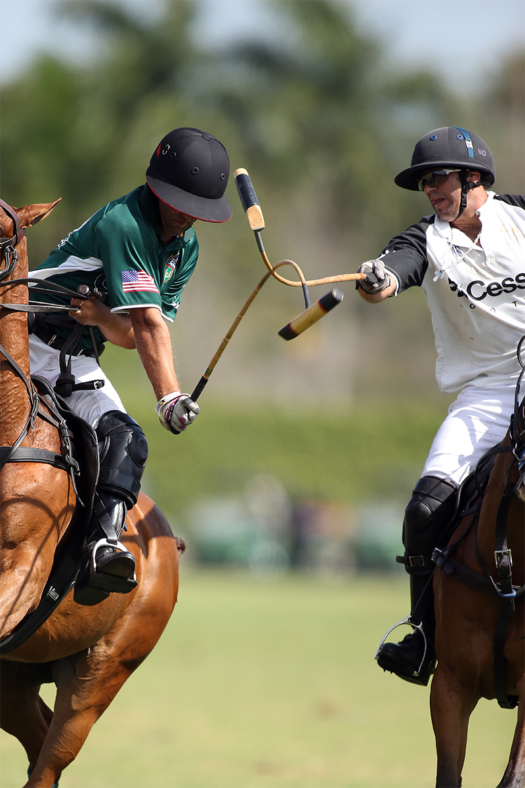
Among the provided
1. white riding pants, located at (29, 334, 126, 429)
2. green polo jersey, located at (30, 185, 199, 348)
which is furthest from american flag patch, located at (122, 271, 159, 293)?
white riding pants, located at (29, 334, 126, 429)

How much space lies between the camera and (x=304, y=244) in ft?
117

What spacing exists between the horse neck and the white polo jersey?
5.52 ft

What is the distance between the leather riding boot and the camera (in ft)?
13.7

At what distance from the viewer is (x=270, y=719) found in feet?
26.3

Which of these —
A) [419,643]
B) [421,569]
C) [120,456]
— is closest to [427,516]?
[421,569]

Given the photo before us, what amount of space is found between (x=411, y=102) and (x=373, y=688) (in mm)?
23982

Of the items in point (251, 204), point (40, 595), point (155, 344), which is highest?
point (251, 204)

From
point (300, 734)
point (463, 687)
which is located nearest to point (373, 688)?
point (300, 734)

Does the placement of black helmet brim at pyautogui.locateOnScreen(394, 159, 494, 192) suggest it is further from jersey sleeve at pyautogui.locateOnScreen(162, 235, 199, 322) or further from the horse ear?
the horse ear

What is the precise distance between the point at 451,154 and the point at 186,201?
1.30m

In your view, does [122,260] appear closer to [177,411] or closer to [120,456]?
[177,411]

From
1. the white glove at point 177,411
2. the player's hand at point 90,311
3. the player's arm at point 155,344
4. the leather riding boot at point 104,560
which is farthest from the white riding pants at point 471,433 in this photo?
the player's hand at point 90,311

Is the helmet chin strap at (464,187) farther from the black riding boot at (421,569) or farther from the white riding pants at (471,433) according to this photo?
the black riding boot at (421,569)

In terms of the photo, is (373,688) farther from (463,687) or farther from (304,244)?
(304,244)
